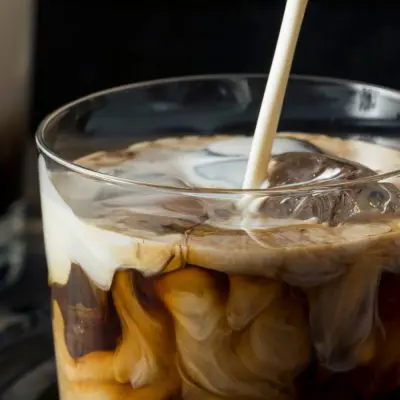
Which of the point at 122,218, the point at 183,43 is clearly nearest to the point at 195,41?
the point at 183,43

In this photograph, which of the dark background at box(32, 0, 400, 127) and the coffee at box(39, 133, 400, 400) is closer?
the coffee at box(39, 133, 400, 400)

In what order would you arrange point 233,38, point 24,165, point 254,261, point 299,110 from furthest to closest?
point 233,38 → point 24,165 → point 299,110 → point 254,261

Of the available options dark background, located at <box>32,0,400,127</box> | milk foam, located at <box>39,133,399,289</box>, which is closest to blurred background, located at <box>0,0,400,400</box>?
dark background, located at <box>32,0,400,127</box>

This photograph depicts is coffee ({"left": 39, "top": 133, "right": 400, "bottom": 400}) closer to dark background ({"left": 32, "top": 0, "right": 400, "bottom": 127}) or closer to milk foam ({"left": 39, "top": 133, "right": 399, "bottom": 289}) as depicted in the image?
milk foam ({"left": 39, "top": 133, "right": 399, "bottom": 289})

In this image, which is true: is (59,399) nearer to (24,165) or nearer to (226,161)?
(226,161)

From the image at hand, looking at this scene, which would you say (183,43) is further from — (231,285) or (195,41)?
(231,285)

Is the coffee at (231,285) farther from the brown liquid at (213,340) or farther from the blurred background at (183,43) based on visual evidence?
the blurred background at (183,43)

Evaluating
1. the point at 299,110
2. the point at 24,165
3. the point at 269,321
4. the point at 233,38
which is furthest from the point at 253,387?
the point at 233,38

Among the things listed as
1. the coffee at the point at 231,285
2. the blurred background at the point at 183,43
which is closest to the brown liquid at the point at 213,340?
the coffee at the point at 231,285
